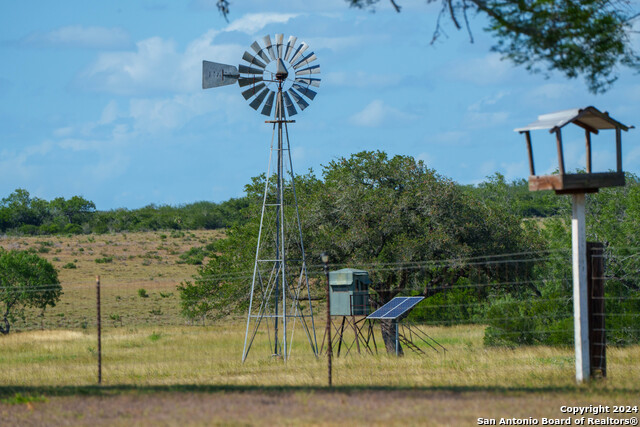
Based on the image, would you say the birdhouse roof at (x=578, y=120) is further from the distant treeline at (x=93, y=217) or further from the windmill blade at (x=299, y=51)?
the distant treeline at (x=93, y=217)

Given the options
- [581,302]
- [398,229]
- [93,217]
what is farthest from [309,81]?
[93,217]

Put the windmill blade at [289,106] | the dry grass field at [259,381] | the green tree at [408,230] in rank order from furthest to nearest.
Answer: the green tree at [408,230] → the windmill blade at [289,106] → the dry grass field at [259,381]

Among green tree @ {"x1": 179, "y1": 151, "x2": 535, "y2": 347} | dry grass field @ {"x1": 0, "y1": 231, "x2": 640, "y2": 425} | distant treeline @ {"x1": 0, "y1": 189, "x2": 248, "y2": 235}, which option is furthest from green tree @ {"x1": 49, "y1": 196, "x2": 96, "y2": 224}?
green tree @ {"x1": 179, "y1": 151, "x2": 535, "y2": 347}

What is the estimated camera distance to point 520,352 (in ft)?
55.7

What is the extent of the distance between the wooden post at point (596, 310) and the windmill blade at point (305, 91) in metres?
9.91

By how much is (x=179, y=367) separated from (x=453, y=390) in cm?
769

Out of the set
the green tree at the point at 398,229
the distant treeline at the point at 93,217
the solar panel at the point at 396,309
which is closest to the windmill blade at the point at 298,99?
the green tree at the point at 398,229

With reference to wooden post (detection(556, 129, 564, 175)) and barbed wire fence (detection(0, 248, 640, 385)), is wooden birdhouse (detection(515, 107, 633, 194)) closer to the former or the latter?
wooden post (detection(556, 129, 564, 175))

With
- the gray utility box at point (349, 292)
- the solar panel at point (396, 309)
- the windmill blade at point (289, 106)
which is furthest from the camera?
the windmill blade at point (289, 106)

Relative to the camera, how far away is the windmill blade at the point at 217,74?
18344 mm

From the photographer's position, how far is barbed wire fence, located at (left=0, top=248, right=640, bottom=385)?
1426 cm

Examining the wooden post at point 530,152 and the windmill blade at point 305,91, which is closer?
the wooden post at point 530,152

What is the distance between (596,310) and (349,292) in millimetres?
7852

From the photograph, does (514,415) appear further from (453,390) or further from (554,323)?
(554,323)
